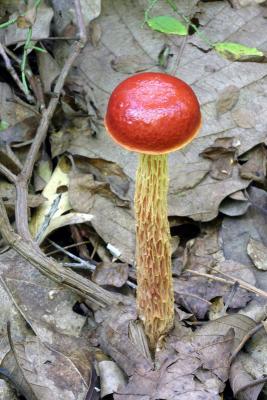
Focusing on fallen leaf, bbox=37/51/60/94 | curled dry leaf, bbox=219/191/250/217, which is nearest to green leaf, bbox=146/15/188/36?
fallen leaf, bbox=37/51/60/94

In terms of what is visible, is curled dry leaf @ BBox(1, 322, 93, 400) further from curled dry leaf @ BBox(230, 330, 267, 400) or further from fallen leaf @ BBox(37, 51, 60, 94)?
fallen leaf @ BBox(37, 51, 60, 94)

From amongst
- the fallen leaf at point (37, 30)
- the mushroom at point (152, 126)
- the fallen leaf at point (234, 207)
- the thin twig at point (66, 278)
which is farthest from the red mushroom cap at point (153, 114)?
the fallen leaf at point (37, 30)

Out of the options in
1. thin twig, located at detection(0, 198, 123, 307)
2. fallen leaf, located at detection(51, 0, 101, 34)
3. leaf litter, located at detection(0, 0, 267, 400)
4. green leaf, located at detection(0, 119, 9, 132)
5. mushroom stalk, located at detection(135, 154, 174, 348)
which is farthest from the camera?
fallen leaf, located at detection(51, 0, 101, 34)

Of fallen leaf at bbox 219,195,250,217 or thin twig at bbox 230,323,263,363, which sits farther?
fallen leaf at bbox 219,195,250,217

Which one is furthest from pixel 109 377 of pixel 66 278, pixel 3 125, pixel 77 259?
pixel 3 125

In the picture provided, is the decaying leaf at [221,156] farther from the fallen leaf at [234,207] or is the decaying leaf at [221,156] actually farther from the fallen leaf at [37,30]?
the fallen leaf at [37,30]

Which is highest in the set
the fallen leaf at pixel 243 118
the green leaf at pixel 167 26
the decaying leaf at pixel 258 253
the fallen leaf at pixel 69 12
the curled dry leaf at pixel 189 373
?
the green leaf at pixel 167 26

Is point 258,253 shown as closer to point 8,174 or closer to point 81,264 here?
point 81,264
